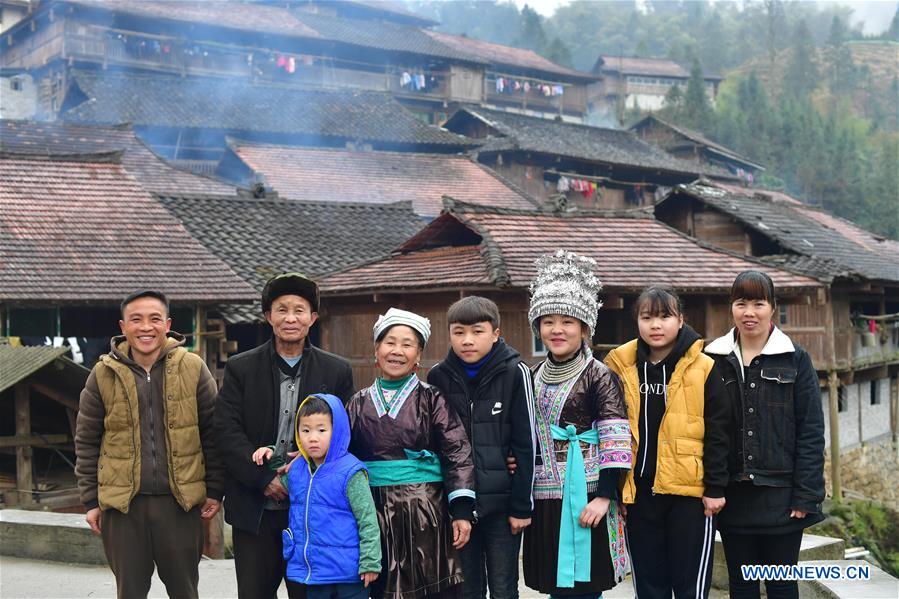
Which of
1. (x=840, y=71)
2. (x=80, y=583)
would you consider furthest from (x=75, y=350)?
(x=840, y=71)

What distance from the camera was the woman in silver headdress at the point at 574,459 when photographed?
A: 4.46 m

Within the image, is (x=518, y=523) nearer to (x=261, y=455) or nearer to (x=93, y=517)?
(x=261, y=455)

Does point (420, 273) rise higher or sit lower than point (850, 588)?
higher

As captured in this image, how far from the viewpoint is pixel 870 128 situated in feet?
215

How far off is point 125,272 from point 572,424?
33.9 ft

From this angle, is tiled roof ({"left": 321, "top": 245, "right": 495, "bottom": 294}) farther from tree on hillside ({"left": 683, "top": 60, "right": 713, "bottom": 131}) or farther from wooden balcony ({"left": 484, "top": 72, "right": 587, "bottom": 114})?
tree on hillside ({"left": 683, "top": 60, "right": 713, "bottom": 131})

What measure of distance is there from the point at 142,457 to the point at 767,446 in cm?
318

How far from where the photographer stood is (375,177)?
2706 cm

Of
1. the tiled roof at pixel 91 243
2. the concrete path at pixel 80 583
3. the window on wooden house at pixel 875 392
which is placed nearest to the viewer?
the concrete path at pixel 80 583

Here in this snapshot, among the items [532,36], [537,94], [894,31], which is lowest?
[537,94]

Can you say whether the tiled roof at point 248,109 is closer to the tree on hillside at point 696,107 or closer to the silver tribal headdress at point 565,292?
the tree on hillside at point 696,107

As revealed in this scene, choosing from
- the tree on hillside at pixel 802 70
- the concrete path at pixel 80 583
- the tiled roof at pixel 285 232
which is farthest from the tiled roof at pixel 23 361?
the tree on hillside at pixel 802 70

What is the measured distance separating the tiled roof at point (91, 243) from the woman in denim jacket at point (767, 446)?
980cm

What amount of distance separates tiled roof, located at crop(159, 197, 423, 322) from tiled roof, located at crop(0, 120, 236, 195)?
4.52m
